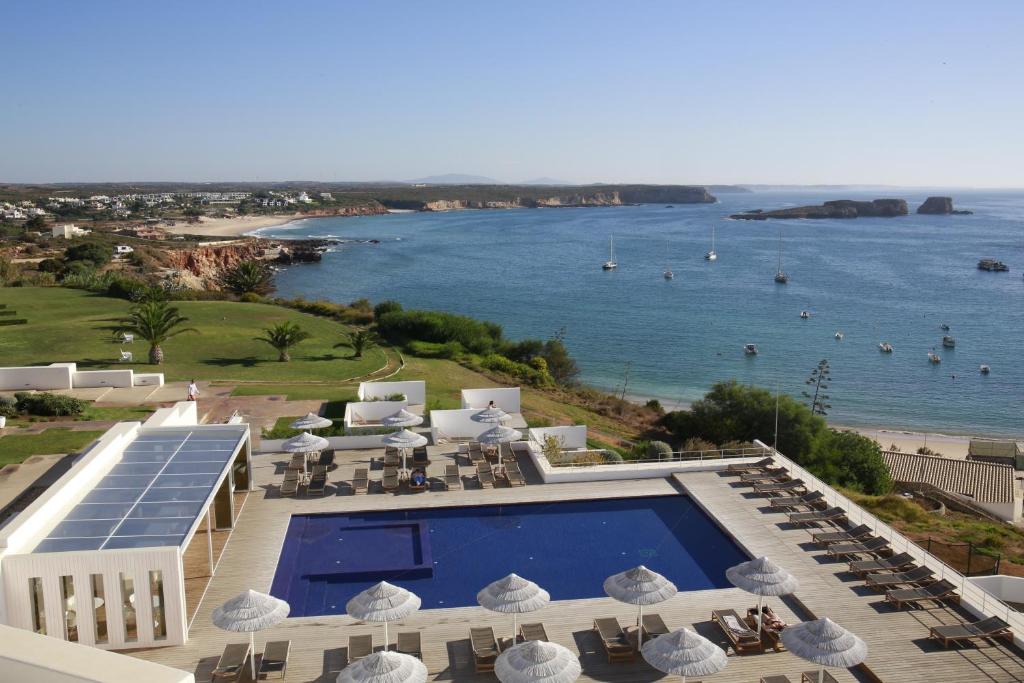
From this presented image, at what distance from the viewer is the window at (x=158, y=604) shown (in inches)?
509

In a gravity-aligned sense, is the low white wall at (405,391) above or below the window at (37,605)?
below

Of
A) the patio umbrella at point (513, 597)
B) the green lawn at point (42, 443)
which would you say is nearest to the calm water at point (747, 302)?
the green lawn at point (42, 443)

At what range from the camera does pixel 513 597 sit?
12531 mm

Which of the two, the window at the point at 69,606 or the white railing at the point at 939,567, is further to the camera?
the white railing at the point at 939,567

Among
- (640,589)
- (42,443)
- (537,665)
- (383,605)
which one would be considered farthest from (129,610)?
(42,443)

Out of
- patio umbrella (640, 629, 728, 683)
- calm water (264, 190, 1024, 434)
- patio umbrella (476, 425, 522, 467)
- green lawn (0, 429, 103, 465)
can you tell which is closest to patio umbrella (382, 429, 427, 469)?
patio umbrella (476, 425, 522, 467)

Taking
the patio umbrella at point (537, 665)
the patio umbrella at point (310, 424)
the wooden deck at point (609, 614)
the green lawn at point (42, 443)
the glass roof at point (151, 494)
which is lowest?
the wooden deck at point (609, 614)

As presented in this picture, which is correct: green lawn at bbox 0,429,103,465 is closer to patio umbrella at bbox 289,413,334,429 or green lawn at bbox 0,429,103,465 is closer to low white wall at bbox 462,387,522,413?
patio umbrella at bbox 289,413,334,429

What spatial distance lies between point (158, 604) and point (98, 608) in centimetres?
89

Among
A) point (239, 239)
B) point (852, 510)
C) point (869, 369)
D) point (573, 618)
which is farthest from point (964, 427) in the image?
point (239, 239)

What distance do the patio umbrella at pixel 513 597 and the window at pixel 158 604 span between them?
5.09m

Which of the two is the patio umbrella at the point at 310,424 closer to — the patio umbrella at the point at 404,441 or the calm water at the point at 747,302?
the patio umbrella at the point at 404,441

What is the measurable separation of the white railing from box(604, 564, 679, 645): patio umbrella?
5924 millimetres

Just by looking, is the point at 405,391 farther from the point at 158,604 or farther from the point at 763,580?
the point at 763,580
